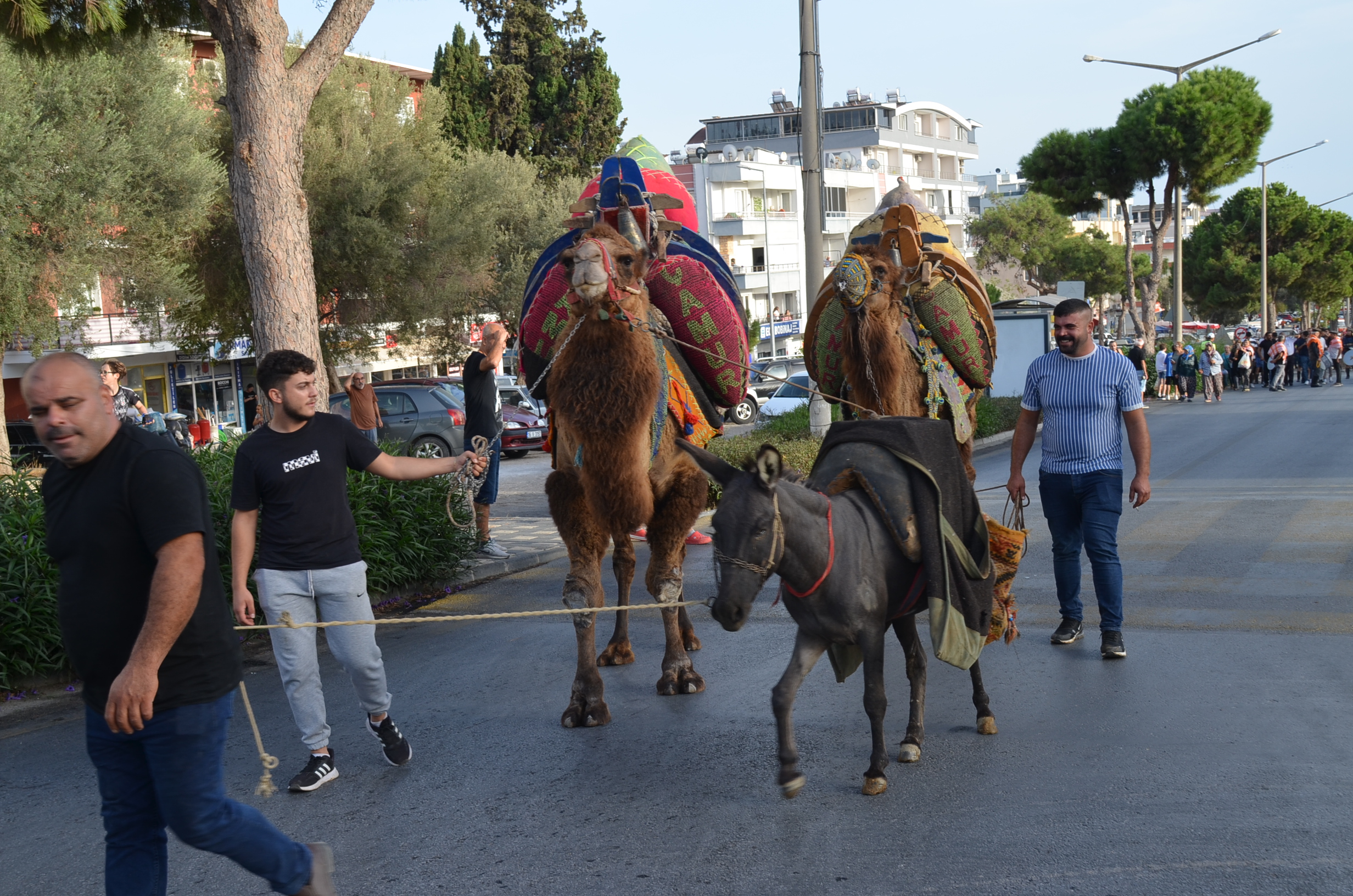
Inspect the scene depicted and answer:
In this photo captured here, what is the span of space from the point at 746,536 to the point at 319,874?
1.93m

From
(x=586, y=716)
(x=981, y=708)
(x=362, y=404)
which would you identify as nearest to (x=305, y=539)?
(x=586, y=716)

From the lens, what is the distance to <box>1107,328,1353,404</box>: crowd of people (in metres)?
33.0

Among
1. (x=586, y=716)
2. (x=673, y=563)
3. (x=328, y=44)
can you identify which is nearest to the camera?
(x=586, y=716)

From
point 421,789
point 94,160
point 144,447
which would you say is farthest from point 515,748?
point 94,160

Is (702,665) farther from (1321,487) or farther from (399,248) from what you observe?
(399,248)

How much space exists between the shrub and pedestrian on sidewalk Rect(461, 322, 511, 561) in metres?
0.58

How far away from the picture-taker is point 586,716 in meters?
6.50

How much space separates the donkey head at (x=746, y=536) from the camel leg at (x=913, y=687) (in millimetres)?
1390

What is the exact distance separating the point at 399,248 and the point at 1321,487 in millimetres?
24277

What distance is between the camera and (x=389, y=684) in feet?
24.9

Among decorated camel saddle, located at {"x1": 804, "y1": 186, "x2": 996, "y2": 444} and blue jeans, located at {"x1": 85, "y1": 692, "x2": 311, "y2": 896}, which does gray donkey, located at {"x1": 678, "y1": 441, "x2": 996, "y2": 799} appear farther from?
decorated camel saddle, located at {"x1": 804, "y1": 186, "x2": 996, "y2": 444}

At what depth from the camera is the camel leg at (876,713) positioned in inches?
206

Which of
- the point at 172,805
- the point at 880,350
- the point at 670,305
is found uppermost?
the point at 670,305

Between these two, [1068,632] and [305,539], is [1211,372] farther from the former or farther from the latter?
[305,539]
